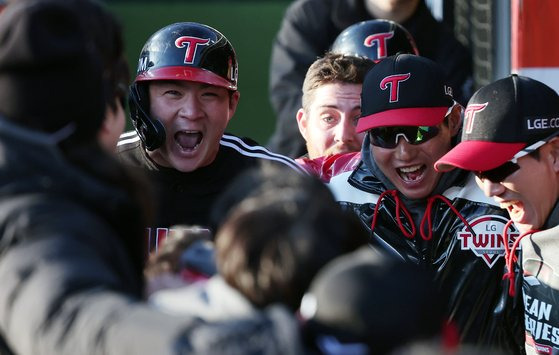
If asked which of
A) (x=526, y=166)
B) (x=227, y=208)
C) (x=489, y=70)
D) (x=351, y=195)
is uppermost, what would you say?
(x=227, y=208)

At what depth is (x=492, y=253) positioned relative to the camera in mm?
3818

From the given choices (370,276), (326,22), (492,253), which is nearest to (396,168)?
(492,253)

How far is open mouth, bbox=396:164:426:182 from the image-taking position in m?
3.95

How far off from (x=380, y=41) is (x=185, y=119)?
54.5 inches

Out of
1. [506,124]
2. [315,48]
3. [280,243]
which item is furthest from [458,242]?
[315,48]

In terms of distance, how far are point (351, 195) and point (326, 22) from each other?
3.00 meters

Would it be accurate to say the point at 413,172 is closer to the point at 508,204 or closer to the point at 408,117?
the point at 408,117

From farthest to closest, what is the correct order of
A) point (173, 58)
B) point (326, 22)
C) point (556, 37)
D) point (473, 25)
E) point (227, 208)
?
1. point (473, 25)
2. point (326, 22)
3. point (556, 37)
4. point (173, 58)
5. point (227, 208)

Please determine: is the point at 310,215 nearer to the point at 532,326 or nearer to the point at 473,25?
the point at 532,326

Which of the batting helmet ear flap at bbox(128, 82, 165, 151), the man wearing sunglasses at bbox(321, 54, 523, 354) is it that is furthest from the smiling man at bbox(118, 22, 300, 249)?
the man wearing sunglasses at bbox(321, 54, 523, 354)

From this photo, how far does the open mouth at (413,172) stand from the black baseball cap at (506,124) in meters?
0.36

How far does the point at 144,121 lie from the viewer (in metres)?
4.34

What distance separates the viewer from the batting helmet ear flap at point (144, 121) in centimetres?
430

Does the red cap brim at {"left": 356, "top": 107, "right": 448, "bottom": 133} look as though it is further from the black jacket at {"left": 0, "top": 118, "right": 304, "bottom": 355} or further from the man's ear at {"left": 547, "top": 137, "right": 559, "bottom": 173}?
the black jacket at {"left": 0, "top": 118, "right": 304, "bottom": 355}
